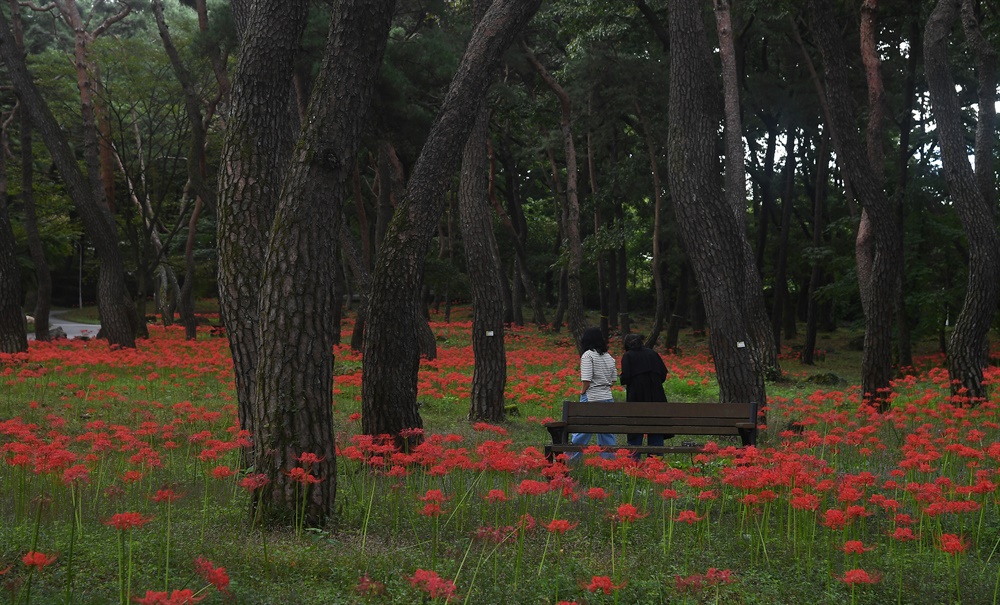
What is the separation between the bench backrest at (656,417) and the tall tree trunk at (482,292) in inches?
143

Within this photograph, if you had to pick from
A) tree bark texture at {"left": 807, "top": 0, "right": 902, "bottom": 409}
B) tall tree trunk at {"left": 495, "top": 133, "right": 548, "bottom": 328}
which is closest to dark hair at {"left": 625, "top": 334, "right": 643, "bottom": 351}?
tree bark texture at {"left": 807, "top": 0, "right": 902, "bottom": 409}

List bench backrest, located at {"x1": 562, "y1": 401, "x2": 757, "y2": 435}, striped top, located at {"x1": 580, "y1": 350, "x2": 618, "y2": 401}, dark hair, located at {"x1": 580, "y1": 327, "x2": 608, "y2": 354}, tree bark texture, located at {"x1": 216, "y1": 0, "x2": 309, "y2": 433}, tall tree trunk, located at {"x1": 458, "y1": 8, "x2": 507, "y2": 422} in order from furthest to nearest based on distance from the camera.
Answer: tall tree trunk, located at {"x1": 458, "y1": 8, "x2": 507, "y2": 422} < striped top, located at {"x1": 580, "y1": 350, "x2": 618, "y2": 401} < dark hair, located at {"x1": 580, "y1": 327, "x2": 608, "y2": 354} < bench backrest, located at {"x1": 562, "y1": 401, "x2": 757, "y2": 435} < tree bark texture, located at {"x1": 216, "y1": 0, "x2": 309, "y2": 433}

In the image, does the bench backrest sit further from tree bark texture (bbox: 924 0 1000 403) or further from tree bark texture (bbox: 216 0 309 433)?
tree bark texture (bbox: 924 0 1000 403)

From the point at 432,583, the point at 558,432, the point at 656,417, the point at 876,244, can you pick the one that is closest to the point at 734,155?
the point at 876,244

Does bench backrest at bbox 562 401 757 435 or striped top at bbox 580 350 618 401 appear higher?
striped top at bbox 580 350 618 401

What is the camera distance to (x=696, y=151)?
1088cm

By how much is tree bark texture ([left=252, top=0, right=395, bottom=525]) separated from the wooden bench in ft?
9.67

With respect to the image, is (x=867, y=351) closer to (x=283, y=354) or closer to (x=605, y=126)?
(x=283, y=354)

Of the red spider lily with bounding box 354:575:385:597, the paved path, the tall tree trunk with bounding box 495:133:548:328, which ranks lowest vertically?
the red spider lily with bounding box 354:575:385:597

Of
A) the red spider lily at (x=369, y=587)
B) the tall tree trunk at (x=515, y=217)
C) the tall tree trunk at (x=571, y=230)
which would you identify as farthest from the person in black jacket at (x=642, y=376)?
the tall tree trunk at (x=515, y=217)

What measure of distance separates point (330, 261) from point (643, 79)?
18.9 m

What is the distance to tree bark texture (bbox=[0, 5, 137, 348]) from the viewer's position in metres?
17.4

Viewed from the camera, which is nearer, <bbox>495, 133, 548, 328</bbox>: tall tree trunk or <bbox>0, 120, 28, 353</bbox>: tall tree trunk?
<bbox>0, 120, 28, 353</bbox>: tall tree trunk

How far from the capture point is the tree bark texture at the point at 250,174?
7.13 meters
